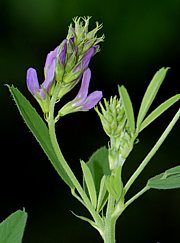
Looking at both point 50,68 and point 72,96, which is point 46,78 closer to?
point 50,68

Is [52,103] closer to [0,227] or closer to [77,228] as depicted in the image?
Answer: [0,227]

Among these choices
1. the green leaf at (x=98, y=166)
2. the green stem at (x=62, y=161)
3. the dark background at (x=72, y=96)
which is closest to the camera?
the green stem at (x=62, y=161)

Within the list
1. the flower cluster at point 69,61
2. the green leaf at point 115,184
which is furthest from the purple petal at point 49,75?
the green leaf at point 115,184

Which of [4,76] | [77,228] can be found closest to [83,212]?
[77,228]

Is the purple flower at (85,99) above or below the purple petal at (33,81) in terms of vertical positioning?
below

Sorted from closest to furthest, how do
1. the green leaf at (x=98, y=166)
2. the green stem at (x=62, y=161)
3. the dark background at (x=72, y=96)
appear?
the green stem at (x=62, y=161) < the green leaf at (x=98, y=166) < the dark background at (x=72, y=96)

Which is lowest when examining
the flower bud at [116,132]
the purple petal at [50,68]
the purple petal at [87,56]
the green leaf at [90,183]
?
the green leaf at [90,183]

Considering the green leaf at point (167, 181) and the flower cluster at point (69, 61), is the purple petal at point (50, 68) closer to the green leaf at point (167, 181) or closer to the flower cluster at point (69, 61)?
the flower cluster at point (69, 61)

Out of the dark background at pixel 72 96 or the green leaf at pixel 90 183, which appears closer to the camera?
the green leaf at pixel 90 183

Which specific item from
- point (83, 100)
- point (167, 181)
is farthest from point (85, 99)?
point (167, 181)

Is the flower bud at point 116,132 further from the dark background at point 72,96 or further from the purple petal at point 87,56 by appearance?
the dark background at point 72,96
